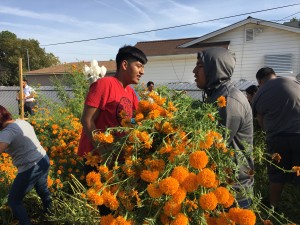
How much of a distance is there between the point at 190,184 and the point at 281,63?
12.7 metres

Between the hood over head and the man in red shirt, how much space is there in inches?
28.9

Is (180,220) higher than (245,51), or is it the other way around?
(245,51)

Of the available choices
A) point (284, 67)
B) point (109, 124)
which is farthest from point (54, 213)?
point (284, 67)

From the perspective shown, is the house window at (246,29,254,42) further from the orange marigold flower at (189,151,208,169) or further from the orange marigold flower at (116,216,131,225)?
the orange marigold flower at (116,216,131,225)

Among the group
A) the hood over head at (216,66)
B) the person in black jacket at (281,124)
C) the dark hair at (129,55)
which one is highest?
the dark hair at (129,55)

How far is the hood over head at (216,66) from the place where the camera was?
1767mm

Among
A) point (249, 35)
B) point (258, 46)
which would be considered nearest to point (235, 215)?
point (258, 46)

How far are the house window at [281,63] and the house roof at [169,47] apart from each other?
1.95 m

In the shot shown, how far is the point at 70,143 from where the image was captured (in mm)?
4219

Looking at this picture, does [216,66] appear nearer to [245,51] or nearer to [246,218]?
Answer: [246,218]

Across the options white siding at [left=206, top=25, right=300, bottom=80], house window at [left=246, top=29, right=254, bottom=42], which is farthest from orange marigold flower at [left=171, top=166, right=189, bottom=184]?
house window at [left=246, top=29, right=254, bottom=42]

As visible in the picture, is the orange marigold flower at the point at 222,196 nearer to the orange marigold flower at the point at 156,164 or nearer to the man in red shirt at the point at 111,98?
the orange marigold flower at the point at 156,164

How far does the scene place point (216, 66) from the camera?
176cm

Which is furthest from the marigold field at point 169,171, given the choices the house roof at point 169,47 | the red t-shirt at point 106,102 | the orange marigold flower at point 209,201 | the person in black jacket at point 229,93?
the house roof at point 169,47
